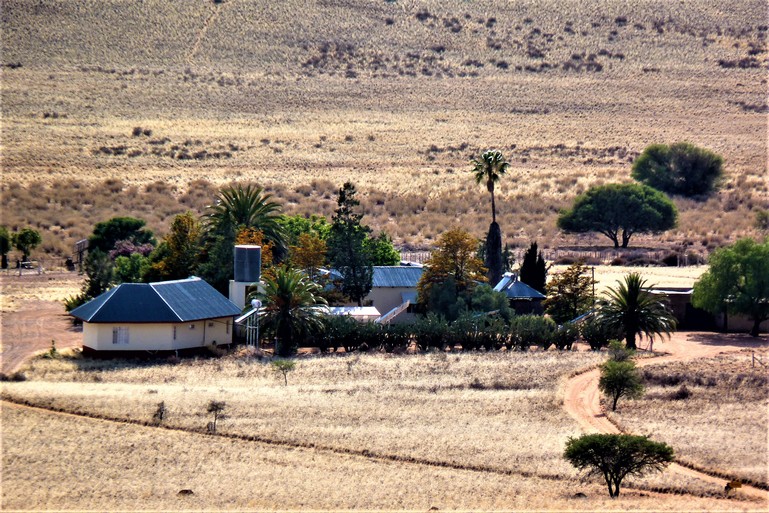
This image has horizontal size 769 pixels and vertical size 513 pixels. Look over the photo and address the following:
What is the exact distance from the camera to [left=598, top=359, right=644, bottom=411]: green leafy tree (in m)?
41.5

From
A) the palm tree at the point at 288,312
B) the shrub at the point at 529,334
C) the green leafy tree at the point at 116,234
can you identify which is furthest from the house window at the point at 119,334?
the green leafy tree at the point at 116,234

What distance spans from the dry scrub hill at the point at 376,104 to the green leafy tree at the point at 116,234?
7024 mm

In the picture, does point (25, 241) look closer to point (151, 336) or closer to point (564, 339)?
point (151, 336)

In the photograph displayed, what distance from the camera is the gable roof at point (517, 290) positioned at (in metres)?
62.2

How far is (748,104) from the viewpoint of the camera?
464 ft

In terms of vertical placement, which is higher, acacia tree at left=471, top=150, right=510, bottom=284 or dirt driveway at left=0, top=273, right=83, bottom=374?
acacia tree at left=471, top=150, right=510, bottom=284

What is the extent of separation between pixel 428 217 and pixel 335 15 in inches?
2472

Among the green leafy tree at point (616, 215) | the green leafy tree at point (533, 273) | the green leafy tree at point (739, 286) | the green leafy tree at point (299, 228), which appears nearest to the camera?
the green leafy tree at point (739, 286)

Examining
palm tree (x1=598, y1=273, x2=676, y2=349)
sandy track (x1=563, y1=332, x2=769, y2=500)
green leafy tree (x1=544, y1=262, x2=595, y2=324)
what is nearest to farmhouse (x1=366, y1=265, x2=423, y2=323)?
green leafy tree (x1=544, y1=262, x2=595, y2=324)

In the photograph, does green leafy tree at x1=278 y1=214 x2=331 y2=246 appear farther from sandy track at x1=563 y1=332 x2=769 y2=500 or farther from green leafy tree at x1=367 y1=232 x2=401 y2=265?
sandy track at x1=563 y1=332 x2=769 y2=500

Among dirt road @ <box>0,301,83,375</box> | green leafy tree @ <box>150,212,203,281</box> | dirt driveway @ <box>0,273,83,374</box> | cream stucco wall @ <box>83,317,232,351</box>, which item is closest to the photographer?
dirt road @ <box>0,301,83,375</box>

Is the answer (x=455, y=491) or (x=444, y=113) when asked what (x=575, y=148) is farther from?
(x=455, y=491)

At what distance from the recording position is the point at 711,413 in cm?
4003

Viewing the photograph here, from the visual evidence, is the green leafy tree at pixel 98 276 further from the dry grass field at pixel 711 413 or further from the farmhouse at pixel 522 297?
the dry grass field at pixel 711 413
